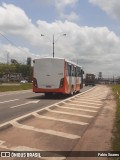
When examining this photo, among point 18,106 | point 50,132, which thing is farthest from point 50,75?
point 50,132

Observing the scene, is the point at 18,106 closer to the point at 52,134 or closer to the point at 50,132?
the point at 50,132

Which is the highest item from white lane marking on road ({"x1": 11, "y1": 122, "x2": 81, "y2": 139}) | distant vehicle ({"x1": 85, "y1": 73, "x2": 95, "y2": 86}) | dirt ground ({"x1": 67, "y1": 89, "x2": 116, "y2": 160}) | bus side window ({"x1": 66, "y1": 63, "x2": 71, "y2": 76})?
bus side window ({"x1": 66, "y1": 63, "x2": 71, "y2": 76})

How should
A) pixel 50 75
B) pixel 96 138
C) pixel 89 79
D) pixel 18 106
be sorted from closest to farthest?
1. pixel 96 138
2. pixel 18 106
3. pixel 50 75
4. pixel 89 79

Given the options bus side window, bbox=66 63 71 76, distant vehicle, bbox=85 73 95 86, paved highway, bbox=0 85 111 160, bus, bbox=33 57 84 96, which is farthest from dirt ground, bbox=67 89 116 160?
distant vehicle, bbox=85 73 95 86

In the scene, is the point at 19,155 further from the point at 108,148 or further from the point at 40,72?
the point at 40,72

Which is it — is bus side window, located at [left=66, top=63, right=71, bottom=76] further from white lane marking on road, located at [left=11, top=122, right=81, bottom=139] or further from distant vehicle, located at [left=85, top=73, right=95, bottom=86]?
distant vehicle, located at [left=85, top=73, right=95, bottom=86]

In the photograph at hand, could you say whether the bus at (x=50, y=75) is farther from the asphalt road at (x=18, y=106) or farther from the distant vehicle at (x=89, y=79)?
the distant vehicle at (x=89, y=79)

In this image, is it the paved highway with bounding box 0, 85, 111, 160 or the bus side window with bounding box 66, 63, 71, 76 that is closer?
the paved highway with bounding box 0, 85, 111, 160

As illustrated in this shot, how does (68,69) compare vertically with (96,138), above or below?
above

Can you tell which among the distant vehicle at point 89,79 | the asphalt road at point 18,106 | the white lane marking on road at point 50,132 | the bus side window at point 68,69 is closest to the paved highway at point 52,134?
the white lane marking on road at point 50,132

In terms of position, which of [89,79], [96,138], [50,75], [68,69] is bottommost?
[96,138]

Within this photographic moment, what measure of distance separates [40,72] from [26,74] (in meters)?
119

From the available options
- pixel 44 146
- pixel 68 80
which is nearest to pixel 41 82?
pixel 68 80

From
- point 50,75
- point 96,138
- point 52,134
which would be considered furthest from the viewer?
point 50,75
